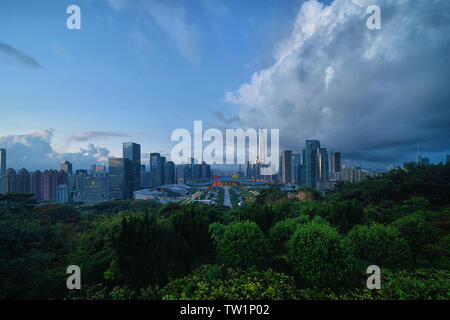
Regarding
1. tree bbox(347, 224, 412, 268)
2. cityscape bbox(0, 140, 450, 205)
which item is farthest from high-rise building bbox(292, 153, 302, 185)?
tree bbox(347, 224, 412, 268)

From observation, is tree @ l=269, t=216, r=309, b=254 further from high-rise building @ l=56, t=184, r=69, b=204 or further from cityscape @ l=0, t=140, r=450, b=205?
high-rise building @ l=56, t=184, r=69, b=204

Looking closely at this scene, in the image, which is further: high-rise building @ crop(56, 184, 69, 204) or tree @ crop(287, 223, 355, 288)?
high-rise building @ crop(56, 184, 69, 204)

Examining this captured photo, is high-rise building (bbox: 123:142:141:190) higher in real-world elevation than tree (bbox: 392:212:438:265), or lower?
higher

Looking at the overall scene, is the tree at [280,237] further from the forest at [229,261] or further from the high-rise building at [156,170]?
the high-rise building at [156,170]

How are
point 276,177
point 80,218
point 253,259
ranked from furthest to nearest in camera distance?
point 276,177
point 80,218
point 253,259
